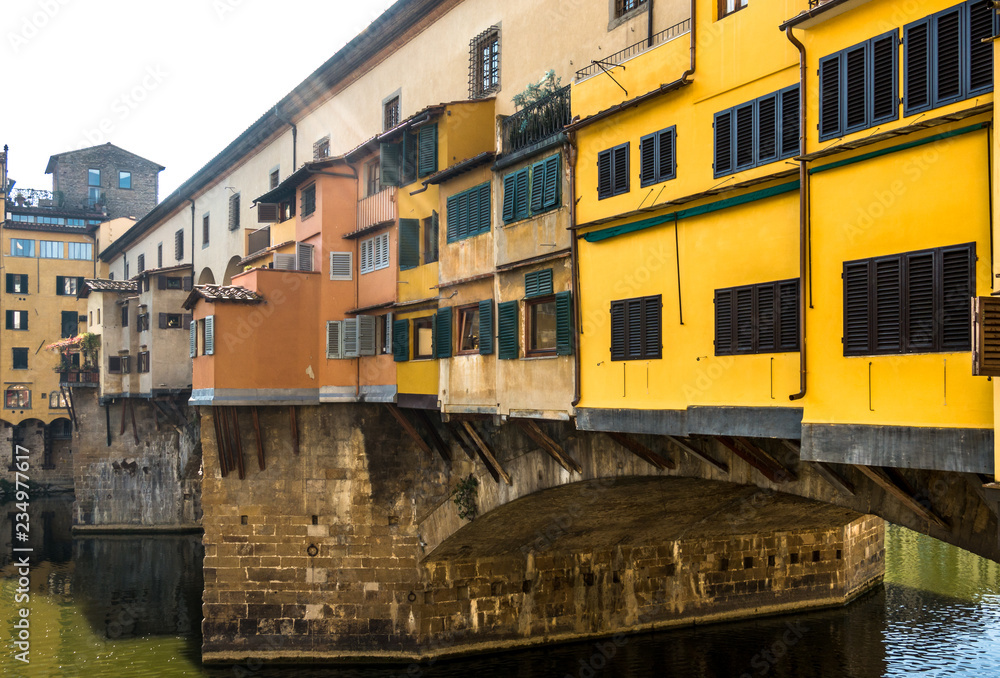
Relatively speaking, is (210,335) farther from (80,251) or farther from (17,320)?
(80,251)

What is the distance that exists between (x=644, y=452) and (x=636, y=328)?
2.31 metres

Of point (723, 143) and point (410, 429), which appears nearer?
point (723, 143)

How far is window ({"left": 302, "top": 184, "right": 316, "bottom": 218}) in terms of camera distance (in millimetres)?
23469

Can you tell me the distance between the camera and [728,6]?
11773 millimetres

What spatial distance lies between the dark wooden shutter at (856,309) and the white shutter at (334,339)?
14538mm

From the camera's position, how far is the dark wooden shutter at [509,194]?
1619 centimetres

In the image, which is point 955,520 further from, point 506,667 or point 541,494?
point 506,667

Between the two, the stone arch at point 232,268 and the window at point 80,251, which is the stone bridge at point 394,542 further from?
the window at point 80,251

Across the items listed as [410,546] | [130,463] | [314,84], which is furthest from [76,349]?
[410,546]

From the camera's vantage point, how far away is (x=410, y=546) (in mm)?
21953

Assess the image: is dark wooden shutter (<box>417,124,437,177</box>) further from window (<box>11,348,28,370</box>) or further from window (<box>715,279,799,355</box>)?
window (<box>11,348,28,370</box>)

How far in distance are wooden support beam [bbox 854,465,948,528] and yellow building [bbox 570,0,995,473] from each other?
0.78 m

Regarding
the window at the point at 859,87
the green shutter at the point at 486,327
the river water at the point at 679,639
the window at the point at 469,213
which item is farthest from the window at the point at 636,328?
the river water at the point at 679,639

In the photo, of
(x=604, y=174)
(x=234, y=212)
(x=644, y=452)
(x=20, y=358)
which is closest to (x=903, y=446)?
(x=644, y=452)
